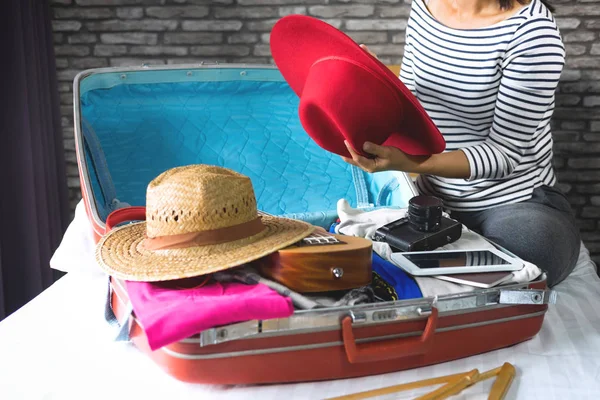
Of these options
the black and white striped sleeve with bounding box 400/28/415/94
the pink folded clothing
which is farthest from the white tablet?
the black and white striped sleeve with bounding box 400/28/415/94

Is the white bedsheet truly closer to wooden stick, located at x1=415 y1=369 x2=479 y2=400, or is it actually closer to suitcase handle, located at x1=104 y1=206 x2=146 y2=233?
wooden stick, located at x1=415 y1=369 x2=479 y2=400

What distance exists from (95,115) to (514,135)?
1043 millimetres

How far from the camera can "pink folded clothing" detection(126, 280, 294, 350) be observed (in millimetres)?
809

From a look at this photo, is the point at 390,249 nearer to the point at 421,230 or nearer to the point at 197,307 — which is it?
A: the point at 421,230

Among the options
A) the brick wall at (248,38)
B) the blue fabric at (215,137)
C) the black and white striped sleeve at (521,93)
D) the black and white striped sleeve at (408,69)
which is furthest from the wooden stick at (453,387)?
the brick wall at (248,38)

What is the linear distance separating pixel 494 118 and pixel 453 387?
26.8 inches

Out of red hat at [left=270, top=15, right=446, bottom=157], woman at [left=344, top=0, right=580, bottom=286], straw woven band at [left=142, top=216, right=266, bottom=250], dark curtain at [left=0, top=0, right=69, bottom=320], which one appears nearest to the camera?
straw woven band at [left=142, top=216, right=266, bottom=250]

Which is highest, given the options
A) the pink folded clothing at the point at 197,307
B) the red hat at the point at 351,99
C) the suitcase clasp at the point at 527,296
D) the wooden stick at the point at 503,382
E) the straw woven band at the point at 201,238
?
the red hat at the point at 351,99

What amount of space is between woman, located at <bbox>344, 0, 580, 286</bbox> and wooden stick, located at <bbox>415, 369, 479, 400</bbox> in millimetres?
401

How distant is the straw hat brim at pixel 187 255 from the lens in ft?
2.89

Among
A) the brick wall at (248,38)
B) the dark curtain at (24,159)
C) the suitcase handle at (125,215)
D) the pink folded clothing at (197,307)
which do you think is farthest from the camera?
the brick wall at (248,38)

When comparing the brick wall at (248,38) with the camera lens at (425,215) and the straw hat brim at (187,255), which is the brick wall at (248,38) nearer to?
the camera lens at (425,215)

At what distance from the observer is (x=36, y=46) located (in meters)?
2.24

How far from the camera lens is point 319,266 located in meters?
0.90
